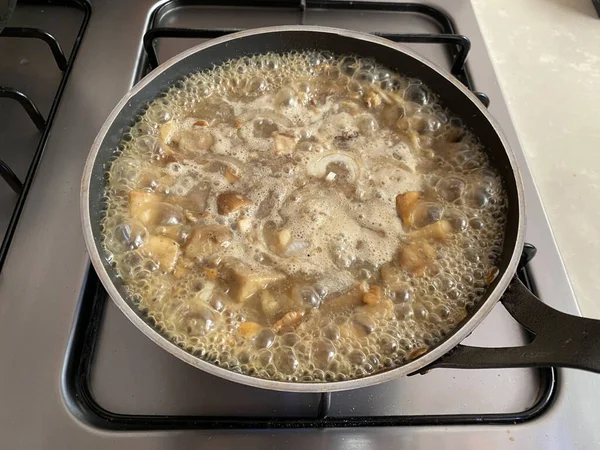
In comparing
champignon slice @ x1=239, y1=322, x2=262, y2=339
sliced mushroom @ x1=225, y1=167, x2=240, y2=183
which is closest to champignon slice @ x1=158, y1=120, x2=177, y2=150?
sliced mushroom @ x1=225, y1=167, x2=240, y2=183

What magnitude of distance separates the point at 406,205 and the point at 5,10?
2.41 ft

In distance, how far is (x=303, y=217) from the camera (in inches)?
29.0

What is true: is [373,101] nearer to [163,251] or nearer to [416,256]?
[416,256]

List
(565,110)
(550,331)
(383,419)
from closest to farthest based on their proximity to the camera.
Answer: (550,331) → (383,419) → (565,110)

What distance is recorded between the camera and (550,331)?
539mm

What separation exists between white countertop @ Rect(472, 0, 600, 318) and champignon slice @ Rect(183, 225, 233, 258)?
1.79 ft

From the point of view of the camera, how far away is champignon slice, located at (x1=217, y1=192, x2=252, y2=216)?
735mm

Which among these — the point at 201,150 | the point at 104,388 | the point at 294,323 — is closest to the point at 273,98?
the point at 201,150

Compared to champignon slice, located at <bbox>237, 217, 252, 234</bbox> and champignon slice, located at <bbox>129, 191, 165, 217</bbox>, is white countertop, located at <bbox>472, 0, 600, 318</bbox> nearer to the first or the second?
champignon slice, located at <bbox>237, 217, 252, 234</bbox>

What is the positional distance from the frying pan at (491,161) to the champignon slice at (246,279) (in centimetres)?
11

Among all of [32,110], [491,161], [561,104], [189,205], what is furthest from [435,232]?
[32,110]

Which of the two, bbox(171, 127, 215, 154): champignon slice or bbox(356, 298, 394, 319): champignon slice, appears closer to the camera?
bbox(356, 298, 394, 319): champignon slice

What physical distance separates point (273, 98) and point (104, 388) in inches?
20.4

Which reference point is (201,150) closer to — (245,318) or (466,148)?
(245,318)
